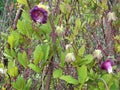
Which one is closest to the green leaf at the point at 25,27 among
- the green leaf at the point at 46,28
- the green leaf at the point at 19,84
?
the green leaf at the point at 46,28

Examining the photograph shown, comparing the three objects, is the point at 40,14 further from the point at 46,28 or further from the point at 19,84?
the point at 19,84

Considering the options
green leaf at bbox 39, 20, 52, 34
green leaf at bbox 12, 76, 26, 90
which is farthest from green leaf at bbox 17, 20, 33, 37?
green leaf at bbox 12, 76, 26, 90

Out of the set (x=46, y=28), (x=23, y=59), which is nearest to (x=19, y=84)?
(x=23, y=59)

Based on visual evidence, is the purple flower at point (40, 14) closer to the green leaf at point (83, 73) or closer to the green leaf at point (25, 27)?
the green leaf at point (25, 27)

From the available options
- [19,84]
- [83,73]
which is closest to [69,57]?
[83,73]

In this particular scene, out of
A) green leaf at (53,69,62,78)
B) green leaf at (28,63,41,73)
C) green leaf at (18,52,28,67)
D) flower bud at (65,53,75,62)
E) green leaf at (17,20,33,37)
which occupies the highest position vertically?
green leaf at (17,20,33,37)

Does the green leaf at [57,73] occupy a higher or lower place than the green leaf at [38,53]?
lower

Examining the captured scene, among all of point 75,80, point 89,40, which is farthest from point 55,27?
point 89,40

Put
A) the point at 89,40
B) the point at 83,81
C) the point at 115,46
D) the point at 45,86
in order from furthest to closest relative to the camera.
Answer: the point at 89,40 < the point at 115,46 < the point at 45,86 < the point at 83,81

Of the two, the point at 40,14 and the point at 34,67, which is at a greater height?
the point at 40,14

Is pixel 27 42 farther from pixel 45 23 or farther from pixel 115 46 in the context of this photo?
pixel 115 46

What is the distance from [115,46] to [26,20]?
1.13 ft

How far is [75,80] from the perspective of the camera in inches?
40.7

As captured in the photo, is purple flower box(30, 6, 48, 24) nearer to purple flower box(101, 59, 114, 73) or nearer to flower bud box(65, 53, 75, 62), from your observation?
flower bud box(65, 53, 75, 62)
